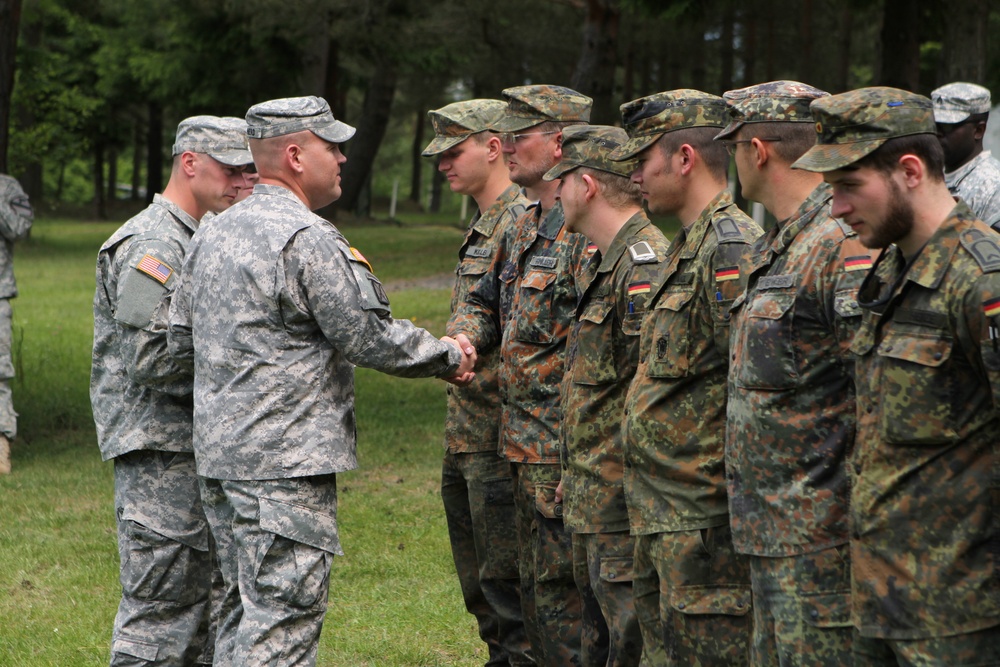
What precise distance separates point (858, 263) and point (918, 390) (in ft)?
1.40

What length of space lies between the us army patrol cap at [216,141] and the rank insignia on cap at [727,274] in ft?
6.55

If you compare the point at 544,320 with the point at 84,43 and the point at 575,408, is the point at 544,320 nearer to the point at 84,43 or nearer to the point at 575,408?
the point at 575,408

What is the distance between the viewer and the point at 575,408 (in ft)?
13.3

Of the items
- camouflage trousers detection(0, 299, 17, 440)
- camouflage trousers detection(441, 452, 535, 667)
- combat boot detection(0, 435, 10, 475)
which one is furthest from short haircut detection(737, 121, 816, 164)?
combat boot detection(0, 435, 10, 475)

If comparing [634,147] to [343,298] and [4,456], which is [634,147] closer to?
[343,298]

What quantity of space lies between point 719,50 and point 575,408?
22.9 meters

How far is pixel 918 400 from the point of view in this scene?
2.67m

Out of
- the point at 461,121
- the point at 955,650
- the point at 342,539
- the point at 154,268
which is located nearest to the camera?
the point at 955,650

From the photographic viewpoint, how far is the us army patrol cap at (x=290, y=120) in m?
3.90

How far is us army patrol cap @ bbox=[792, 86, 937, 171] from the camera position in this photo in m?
2.79

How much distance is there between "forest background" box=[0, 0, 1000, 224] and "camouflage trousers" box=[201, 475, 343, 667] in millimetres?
7142

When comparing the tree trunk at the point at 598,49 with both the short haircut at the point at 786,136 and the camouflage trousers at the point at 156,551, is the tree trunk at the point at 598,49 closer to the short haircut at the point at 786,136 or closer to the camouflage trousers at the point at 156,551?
the camouflage trousers at the point at 156,551

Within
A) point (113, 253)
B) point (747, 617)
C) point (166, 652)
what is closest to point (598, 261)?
point (747, 617)

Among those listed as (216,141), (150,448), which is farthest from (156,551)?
(216,141)
